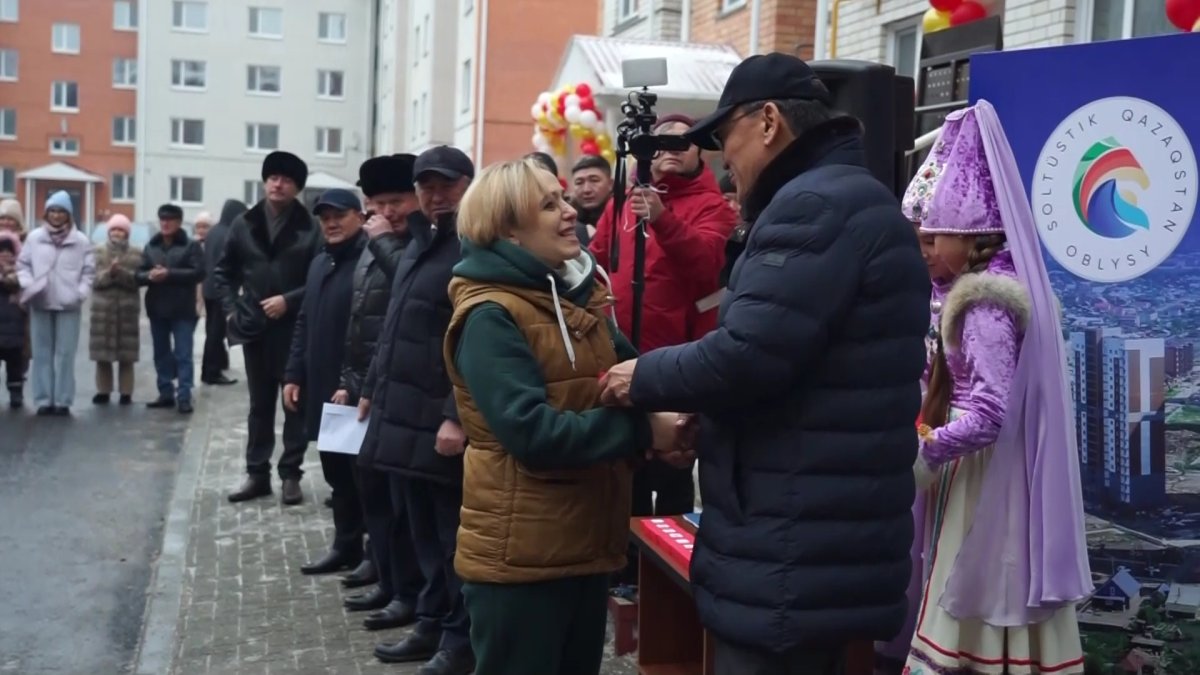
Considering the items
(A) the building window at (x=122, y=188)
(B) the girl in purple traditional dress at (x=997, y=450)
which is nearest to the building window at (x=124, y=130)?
(A) the building window at (x=122, y=188)

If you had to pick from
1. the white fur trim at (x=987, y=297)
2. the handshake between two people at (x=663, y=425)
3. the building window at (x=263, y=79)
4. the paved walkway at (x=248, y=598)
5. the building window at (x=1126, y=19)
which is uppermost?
the building window at (x=263, y=79)

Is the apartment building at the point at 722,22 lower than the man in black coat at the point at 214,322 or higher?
higher

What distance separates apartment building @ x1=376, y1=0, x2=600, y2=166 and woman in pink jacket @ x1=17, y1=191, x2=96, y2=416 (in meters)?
17.1

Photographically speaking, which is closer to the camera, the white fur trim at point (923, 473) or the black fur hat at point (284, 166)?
the white fur trim at point (923, 473)

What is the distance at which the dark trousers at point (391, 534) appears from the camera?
580cm

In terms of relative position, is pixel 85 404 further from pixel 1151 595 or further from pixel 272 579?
pixel 1151 595

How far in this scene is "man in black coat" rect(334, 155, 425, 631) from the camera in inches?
227

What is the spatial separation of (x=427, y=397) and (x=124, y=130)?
6028 centimetres

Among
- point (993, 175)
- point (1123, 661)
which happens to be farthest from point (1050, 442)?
point (1123, 661)

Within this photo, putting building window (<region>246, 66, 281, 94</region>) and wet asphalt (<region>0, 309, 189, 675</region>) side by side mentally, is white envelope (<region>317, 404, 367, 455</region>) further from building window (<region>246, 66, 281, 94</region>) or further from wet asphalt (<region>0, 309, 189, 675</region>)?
building window (<region>246, 66, 281, 94</region>)

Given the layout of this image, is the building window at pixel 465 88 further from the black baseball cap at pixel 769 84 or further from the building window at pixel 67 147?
the building window at pixel 67 147

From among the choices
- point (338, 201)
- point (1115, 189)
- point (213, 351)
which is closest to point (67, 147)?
point (213, 351)

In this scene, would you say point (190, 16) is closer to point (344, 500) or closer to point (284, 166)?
point (284, 166)

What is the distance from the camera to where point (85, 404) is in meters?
12.9
